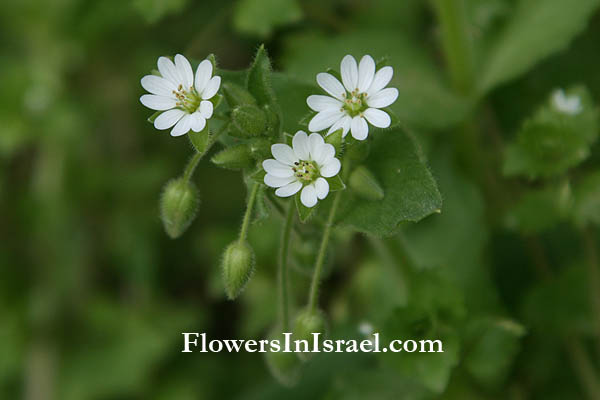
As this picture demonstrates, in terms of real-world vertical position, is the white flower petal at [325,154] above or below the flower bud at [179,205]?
below

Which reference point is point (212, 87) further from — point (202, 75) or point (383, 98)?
point (383, 98)

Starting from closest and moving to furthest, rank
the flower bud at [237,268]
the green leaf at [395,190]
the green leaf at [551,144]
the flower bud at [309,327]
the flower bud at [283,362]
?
the green leaf at [395,190], the flower bud at [237,268], the flower bud at [309,327], the flower bud at [283,362], the green leaf at [551,144]

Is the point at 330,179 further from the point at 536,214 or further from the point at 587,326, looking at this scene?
the point at 587,326

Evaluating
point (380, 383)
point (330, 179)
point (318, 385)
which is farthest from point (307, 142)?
point (318, 385)

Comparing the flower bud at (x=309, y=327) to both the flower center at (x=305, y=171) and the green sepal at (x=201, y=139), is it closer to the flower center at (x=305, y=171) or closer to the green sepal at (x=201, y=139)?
the flower center at (x=305, y=171)

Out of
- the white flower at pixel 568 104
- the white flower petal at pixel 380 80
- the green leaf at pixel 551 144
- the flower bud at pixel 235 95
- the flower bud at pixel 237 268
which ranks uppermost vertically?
the white flower at pixel 568 104

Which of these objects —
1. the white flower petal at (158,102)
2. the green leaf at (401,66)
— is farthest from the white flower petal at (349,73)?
the green leaf at (401,66)

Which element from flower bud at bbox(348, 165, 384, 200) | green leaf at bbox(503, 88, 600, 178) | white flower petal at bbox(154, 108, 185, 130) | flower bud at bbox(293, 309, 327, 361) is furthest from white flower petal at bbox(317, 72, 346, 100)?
green leaf at bbox(503, 88, 600, 178)
